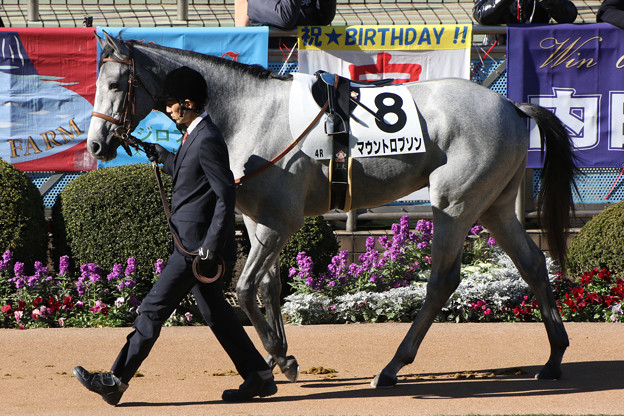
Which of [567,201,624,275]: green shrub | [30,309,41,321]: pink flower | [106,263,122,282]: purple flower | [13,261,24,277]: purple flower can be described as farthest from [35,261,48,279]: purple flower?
[567,201,624,275]: green shrub

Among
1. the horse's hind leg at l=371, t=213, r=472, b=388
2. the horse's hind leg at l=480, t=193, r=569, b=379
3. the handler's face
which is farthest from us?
the horse's hind leg at l=480, t=193, r=569, b=379

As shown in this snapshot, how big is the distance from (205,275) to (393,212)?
456cm

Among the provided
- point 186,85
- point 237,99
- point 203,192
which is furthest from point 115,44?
point 203,192

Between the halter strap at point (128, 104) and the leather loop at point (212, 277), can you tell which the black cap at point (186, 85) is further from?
the leather loop at point (212, 277)

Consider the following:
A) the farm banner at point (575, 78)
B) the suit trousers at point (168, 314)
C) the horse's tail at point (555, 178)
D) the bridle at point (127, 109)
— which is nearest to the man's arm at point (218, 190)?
the suit trousers at point (168, 314)

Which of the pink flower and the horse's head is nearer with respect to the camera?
the horse's head

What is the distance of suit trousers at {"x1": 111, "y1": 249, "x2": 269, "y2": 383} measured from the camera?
4.63m

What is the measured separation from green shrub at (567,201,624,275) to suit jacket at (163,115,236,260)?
4.15m

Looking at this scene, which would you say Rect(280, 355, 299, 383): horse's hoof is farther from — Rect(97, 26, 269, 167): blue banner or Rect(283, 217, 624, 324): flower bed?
Rect(97, 26, 269, 167): blue banner

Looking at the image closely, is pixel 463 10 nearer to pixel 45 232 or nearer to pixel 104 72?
pixel 45 232

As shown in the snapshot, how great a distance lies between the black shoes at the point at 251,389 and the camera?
481 centimetres

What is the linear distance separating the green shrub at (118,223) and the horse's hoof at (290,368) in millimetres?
2614

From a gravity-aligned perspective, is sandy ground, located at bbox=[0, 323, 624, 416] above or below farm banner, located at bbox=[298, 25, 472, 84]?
below

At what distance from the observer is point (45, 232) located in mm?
7836
